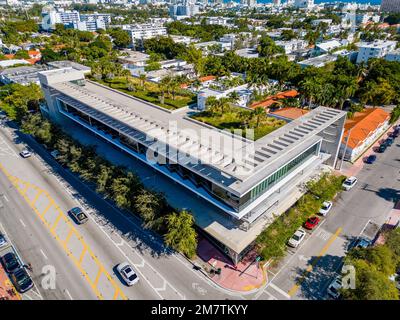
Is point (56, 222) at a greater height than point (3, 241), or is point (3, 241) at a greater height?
point (3, 241)

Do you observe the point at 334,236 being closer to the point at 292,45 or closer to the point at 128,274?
the point at 128,274

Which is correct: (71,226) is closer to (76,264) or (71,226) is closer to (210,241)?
(76,264)

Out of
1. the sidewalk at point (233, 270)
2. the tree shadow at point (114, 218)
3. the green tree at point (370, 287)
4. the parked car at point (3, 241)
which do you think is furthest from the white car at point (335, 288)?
the parked car at point (3, 241)

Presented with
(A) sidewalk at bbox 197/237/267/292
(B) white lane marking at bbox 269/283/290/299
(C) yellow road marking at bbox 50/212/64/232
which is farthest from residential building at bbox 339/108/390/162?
(C) yellow road marking at bbox 50/212/64/232

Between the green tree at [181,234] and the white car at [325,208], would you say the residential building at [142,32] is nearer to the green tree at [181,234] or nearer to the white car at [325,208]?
the white car at [325,208]

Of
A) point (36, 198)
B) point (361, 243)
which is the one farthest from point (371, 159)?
point (36, 198)

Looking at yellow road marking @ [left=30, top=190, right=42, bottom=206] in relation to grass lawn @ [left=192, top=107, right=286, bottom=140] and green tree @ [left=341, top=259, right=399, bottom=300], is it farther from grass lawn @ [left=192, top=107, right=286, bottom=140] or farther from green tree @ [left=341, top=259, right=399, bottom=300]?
green tree @ [left=341, top=259, right=399, bottom=300]
